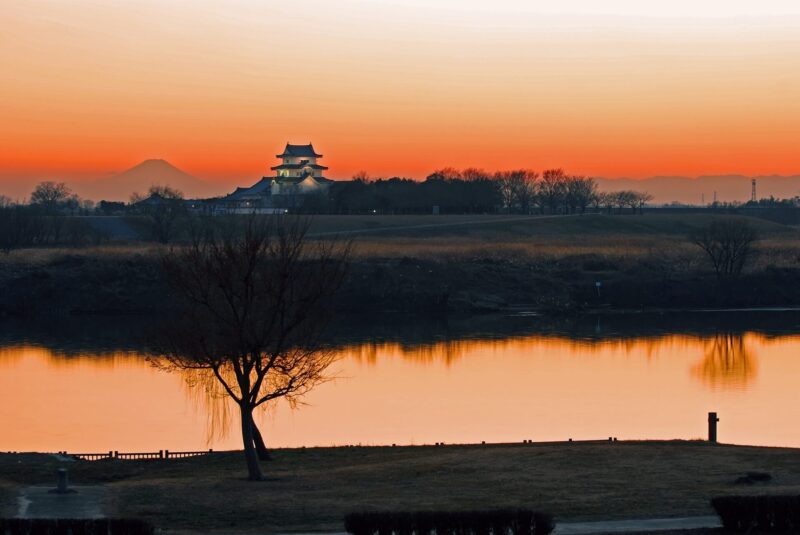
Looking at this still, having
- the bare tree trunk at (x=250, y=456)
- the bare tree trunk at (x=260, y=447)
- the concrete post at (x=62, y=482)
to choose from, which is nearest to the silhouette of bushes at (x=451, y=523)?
the concrete post at (x=62, y=482)

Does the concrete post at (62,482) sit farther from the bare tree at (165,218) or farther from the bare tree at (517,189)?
the bare tree at (517,189)

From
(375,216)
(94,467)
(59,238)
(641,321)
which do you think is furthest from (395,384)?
(375,216)

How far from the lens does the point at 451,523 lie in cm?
1512

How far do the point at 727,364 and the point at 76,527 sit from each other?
36.4 metres

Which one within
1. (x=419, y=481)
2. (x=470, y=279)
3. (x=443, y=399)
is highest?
(x=470, y=279)

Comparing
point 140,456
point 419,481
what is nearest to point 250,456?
point 419,481

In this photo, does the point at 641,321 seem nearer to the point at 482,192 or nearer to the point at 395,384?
the point at 395,384

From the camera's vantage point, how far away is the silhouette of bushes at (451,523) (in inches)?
595

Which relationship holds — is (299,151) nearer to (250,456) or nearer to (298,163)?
(298,163)

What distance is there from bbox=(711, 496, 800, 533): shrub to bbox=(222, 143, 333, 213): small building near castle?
371 feet

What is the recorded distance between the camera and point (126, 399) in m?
39.0

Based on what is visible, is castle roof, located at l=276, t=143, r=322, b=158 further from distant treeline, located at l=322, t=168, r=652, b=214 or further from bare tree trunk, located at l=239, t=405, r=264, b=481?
bare tree trunk, located at l=239, t=405, r=264, b=481

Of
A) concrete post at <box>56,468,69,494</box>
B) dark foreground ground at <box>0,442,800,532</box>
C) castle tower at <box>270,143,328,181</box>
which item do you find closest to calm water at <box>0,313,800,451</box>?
dark foreground ground at <box>0,442,800,532</box>

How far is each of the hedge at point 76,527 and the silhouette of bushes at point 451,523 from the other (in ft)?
8.48
